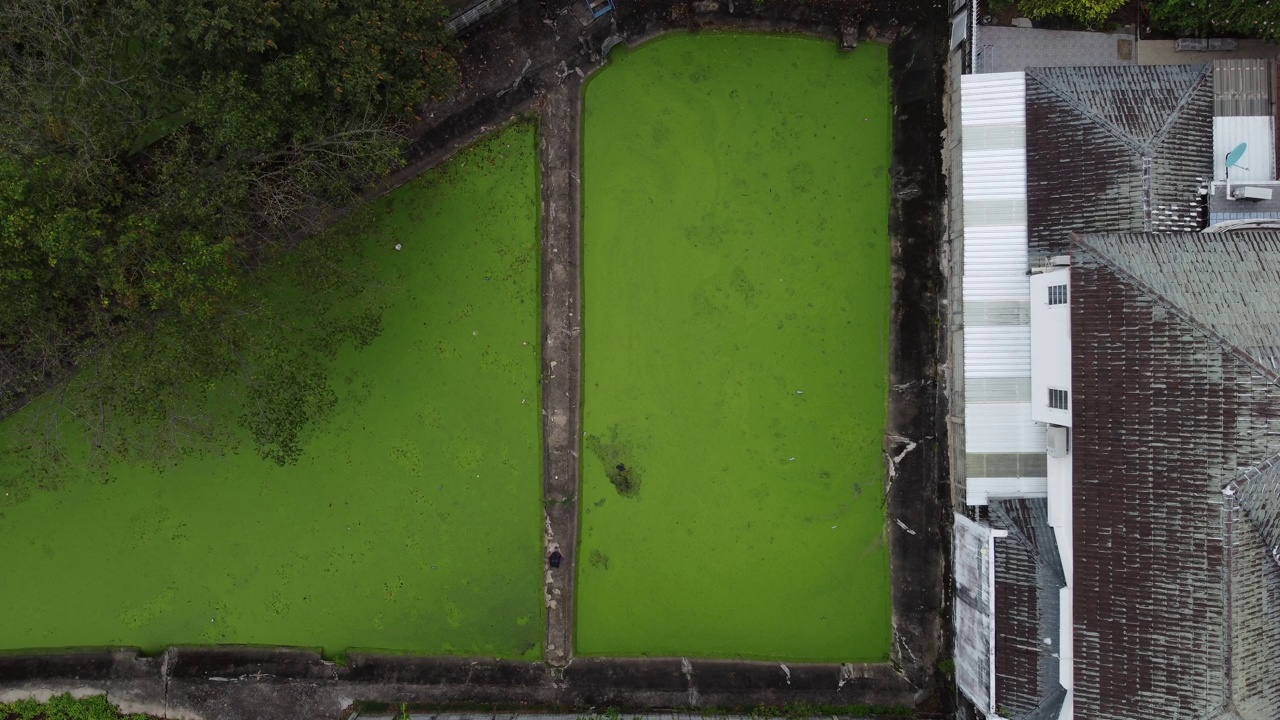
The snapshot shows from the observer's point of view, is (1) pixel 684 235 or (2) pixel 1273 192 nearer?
(2) pixel 1273 192

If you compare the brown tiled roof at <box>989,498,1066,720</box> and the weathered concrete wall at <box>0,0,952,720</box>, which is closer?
the brown tiled roof at <box>989,498,1066,720</box>

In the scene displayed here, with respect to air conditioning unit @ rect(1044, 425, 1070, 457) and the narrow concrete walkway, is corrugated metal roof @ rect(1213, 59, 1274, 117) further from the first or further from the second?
the narrow concrete walkway

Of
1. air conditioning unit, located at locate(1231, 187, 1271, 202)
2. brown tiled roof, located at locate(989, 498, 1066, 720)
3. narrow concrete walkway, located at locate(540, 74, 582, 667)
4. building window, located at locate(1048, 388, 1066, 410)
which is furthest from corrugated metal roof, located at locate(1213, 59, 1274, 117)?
narrow concrete walkway, located at locate(540, 74, 582, 667)

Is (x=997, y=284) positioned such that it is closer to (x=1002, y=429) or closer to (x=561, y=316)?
(x=1002, y=429)

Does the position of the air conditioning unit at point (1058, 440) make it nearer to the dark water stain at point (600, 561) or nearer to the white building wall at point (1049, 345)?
the white building wall at point (1049, 345)

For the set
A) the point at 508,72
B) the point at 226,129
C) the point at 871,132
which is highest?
the point at 508,72

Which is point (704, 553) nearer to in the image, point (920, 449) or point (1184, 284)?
point (920, 449)

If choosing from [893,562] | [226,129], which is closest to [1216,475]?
[893,562]
